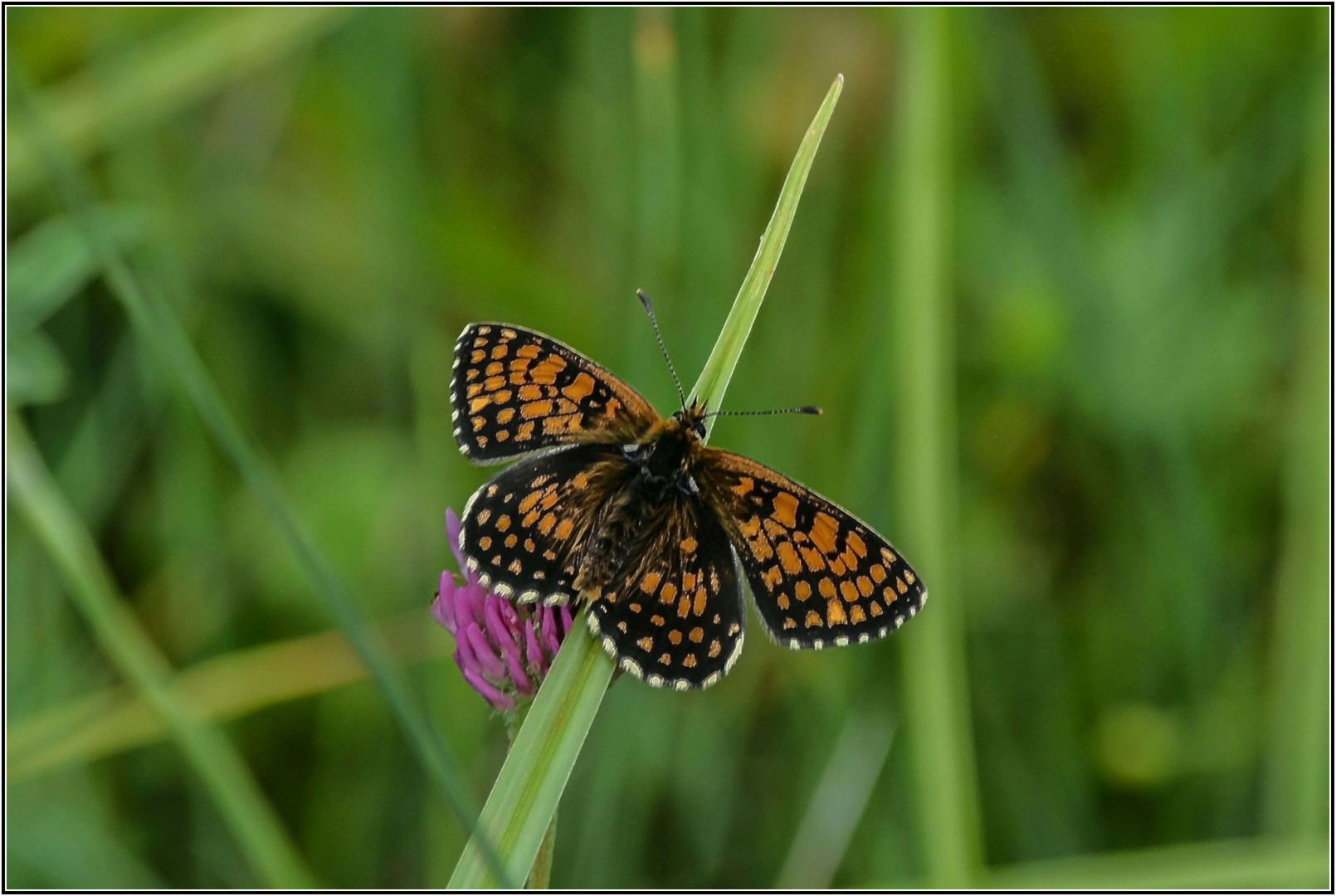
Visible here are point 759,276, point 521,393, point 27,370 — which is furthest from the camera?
point 27,370

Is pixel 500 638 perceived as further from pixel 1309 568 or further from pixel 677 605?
pixel 1309 568

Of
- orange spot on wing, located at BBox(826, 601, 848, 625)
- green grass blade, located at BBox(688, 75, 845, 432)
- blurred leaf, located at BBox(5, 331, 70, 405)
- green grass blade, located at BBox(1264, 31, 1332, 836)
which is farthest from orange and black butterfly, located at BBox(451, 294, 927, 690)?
green grass blade, located at BBox(1264, 31, 1332, 836)

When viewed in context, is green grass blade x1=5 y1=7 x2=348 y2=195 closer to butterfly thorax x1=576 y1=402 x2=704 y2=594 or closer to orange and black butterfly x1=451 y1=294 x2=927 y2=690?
orange and black butterfly x1=451 y1=294 x2=927 y2=690

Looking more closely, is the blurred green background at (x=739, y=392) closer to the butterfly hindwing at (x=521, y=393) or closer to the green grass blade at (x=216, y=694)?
the green grass blade at (x=216, y=694)

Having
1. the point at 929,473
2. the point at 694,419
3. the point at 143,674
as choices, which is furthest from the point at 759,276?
the point at 143,674

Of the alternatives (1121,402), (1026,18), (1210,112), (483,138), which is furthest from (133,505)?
(1210,112)
